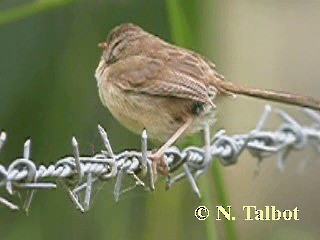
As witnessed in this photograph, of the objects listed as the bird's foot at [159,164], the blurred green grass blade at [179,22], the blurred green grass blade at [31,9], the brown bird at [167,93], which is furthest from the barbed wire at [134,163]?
the blurred green grass blade at [31,9]

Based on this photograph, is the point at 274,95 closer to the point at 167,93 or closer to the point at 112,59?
the point at 167,93

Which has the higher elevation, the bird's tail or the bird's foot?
the bird's tail

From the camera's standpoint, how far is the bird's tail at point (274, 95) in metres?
3.78

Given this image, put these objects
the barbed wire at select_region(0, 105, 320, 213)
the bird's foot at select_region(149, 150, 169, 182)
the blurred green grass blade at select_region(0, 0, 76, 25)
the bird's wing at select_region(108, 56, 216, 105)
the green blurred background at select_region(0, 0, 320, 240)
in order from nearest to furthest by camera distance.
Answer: the barbed wire at select_region(0, 105, 320, 213) < the bird's foot at select_region(149, 150, 169, 182) < the blurred green grass blade at select_region(0, 0, 76, 25) < the bird's wing at select_region(108, 56, 216, 105) < the green blurred background at select_region(0, 0, 320, 240)

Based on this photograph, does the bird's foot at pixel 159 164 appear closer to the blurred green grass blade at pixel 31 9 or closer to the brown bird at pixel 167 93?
the brown bird at pixel 167 93

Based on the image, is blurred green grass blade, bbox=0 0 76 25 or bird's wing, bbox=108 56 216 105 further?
bird's wing, bbox=108 56 216 105

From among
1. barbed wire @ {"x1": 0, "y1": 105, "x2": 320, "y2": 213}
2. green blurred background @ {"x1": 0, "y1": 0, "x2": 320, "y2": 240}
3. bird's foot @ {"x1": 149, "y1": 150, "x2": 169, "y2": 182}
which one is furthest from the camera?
green blurred background @ {"x1": 0, "y1": 0, "x2": 320, "y2": 240}

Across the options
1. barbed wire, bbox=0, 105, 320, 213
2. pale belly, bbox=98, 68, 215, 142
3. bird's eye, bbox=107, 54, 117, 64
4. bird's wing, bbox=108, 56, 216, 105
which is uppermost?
bird's eye, bbox=107, 54, 117, 64

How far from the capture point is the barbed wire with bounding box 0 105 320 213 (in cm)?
272

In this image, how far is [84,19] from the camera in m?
4.74

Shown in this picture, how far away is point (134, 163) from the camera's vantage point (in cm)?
318

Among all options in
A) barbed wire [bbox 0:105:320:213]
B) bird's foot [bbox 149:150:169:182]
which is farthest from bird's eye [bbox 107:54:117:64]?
bird's foot [bbox 149:150:169:182]

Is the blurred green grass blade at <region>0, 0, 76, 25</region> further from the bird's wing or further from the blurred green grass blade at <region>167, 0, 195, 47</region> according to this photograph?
the bird's wing

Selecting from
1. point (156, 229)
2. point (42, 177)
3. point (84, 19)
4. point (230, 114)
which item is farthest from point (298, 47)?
point (42, 177)
